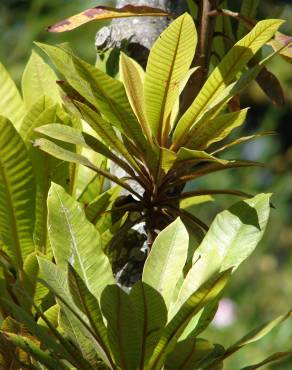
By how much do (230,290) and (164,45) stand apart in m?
3.11

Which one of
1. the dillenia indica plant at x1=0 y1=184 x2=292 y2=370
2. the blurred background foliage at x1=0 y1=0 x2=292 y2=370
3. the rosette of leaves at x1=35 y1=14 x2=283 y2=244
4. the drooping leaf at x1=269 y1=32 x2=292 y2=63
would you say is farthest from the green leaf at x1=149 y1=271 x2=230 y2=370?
the blurred background foliage at x1=0 y1=0 x2=292 y2=370

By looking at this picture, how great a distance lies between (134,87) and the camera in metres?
0.59

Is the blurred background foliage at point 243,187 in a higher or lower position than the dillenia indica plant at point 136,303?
lower

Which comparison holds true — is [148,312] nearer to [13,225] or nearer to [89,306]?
[89,306]

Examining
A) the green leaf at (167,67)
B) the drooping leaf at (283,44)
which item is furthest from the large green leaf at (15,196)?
the drooping leaf at (283,44)

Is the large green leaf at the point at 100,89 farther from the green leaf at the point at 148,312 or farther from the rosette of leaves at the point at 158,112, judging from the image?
the green leaf at the point at 148,312

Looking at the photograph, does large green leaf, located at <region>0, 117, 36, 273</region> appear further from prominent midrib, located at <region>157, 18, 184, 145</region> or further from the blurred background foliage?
the blurred background foliage

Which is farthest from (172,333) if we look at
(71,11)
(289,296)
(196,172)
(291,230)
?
(291,230)

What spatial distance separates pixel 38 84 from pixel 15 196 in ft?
0.49

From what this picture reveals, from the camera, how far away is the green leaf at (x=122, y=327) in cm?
48

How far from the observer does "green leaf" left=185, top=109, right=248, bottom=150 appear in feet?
1.84

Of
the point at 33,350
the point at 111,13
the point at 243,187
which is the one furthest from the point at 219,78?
the point at 243,187

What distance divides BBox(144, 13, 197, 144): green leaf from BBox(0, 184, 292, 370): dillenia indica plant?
0.10m

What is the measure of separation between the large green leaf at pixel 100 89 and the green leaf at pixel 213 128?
0.14ft
